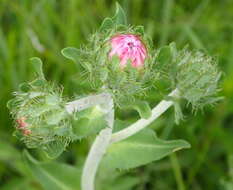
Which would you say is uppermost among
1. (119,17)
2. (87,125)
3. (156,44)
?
(156,44)

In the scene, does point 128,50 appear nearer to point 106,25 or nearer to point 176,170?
point 106,25

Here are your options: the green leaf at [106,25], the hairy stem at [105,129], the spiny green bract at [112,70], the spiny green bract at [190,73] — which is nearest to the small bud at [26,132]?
Result: the hairy stem at [105,129]

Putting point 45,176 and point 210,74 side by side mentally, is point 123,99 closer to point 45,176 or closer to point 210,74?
point 210,74

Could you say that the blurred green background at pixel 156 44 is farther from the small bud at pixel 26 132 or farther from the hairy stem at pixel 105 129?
the small bud at pixel 26 132

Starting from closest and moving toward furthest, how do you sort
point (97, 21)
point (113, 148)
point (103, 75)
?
point (103, 75) < point (113, 148) < point (97, 21)

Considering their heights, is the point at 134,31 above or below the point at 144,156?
above

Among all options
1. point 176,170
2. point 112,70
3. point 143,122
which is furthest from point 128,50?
point 176,170

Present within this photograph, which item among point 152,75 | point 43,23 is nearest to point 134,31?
point 152,75

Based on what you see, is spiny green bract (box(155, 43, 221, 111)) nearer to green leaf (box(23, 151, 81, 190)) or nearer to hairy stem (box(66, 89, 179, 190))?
hairy stem (box(66, 89, 179, 190))
